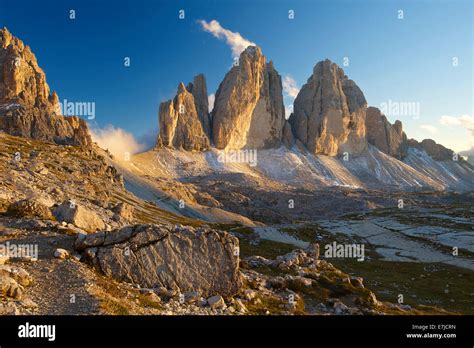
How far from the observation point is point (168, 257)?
22.8 metres

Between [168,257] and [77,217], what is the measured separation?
1155 centimetres

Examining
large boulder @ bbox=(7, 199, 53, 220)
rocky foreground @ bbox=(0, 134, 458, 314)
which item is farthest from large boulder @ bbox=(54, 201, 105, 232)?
large boulder @ bbox=(7, 199, 53, 220)

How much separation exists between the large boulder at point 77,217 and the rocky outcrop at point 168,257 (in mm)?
8183

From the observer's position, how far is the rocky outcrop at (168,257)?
2153 centimetres

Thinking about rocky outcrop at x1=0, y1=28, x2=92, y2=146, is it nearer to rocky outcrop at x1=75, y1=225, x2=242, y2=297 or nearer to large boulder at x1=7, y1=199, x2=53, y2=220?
large boulder at x1=7, y1=199, x2=53, y2=220

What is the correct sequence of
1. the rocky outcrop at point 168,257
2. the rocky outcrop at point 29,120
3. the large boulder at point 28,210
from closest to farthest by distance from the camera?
1. the rocky outcrop at point 168,257
2. the large boulder at point 28,210
3. the rocky outcrop at point 29,120

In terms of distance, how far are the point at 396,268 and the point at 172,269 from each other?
2318 inches

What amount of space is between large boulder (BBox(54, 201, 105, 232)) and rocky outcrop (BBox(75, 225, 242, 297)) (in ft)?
26.8

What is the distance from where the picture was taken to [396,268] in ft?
228

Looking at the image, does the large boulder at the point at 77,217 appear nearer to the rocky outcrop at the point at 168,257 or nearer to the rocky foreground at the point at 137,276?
the rocky foreground at the point at 137,276

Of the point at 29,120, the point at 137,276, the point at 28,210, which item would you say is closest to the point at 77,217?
the point at 28,210

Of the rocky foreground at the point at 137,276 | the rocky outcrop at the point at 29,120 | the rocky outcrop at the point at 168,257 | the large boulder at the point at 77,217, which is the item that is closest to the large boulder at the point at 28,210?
the rocky foreground at the point at 137,276
